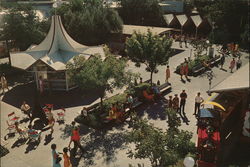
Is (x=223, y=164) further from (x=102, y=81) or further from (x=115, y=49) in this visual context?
(x=115, y=49)

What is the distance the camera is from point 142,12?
50.6 metres

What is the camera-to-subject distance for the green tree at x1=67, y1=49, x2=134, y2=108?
15516mm

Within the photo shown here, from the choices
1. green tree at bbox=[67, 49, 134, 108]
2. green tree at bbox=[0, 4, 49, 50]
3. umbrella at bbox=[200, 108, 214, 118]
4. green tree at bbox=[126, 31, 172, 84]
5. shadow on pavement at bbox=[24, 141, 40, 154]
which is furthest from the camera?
green tree at bbox=[0, 4, 49, 50]

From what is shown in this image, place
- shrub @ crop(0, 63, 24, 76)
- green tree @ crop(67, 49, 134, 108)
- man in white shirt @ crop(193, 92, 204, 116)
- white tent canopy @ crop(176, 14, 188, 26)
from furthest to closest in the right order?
white tent canopy @ crop(176, 14, 188, 26) < shrub @ crop(0, 63, 24, 76) < man in white shirt @ crop(193, 92, 204, 116) < green tree @ crop(67, 49, 134, 108)

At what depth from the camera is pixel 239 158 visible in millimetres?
11867

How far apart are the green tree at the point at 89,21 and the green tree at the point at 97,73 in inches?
708

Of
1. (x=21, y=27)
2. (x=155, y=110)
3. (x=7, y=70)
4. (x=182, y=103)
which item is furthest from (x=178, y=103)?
(x=21, y=27)

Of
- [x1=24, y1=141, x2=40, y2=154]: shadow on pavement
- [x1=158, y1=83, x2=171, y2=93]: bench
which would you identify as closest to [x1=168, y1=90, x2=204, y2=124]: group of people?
[x1=158, y1=83, x2=171, y2=93]: bench

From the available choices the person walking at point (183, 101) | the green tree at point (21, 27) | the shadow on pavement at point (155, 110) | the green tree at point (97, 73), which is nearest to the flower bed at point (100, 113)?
the shadow on pavement at point (155, 110)

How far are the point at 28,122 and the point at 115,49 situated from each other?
19.3 metres

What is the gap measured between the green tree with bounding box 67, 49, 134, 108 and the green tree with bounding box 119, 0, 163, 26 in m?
34.9

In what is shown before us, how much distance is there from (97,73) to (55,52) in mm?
8471

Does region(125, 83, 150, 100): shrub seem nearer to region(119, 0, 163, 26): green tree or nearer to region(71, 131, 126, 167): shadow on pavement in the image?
region(71, 131, 126, 167): shadow on pavement

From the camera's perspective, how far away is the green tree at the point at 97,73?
15.5m
